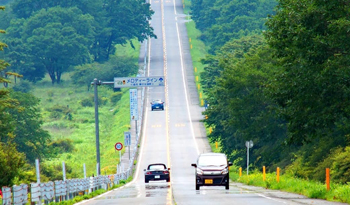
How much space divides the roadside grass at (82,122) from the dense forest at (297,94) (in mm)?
12989

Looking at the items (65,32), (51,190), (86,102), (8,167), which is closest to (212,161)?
(51,190)

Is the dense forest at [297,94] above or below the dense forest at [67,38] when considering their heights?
below

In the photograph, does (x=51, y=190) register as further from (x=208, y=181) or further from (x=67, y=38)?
(x=67, y=38)

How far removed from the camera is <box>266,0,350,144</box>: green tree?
25719 millimetres

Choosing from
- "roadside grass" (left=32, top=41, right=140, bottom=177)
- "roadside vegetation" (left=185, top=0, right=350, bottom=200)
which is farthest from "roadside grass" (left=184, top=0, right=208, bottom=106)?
"roadside vegetation" (left=185, top=0, right=350, bottom=200)

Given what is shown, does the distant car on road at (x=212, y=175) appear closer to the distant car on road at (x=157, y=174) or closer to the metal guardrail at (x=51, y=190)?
the metal guardrail at (x=51, y=190)

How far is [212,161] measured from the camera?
32469 mm

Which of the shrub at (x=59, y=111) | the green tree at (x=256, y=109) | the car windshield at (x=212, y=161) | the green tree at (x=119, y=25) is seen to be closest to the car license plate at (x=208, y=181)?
the car windshield at (x=212, y=161)

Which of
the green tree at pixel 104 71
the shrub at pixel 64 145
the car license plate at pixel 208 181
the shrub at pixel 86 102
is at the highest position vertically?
the green tree at pixel 104 71

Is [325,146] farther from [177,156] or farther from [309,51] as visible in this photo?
[177,156]

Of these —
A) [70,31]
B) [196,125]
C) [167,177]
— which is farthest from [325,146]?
[70,31]

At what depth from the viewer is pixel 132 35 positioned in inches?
5187

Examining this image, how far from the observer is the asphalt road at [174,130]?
29.1m

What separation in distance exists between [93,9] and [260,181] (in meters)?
96.8
